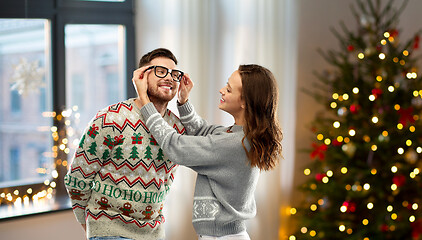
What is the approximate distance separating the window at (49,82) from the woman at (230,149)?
1377mm

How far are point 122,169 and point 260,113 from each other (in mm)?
568

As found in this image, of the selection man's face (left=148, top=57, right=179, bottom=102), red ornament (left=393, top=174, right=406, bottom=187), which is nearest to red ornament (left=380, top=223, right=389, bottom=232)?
red ornament (left=393, top=174, right=406, bottom=187)

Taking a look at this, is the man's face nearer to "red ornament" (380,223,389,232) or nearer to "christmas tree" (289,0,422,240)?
"christmas tree" (289,0,422,240)

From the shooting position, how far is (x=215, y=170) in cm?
184

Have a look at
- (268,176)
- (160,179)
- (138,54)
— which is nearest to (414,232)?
(268,176)

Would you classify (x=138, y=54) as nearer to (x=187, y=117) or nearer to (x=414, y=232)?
(x=187, y=117)

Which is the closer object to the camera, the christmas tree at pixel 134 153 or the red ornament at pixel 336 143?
the christmas tree at pixel 134 153

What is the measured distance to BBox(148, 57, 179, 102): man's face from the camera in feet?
6.08

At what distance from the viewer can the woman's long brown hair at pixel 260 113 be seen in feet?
5.94

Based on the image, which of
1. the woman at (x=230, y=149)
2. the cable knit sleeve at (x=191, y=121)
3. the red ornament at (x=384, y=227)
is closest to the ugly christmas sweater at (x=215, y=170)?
the woman at (x=230, y=149)

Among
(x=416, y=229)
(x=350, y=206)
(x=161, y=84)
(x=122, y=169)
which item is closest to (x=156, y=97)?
(x=161, y=84)

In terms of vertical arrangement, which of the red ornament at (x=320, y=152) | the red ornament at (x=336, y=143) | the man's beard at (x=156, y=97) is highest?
the man's beard at (x=156, y=97)

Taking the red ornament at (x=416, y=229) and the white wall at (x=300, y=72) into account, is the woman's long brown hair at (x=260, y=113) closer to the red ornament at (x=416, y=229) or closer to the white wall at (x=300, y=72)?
the white wall at (x=300, y=72)

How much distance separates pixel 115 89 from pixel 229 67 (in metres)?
0.81
